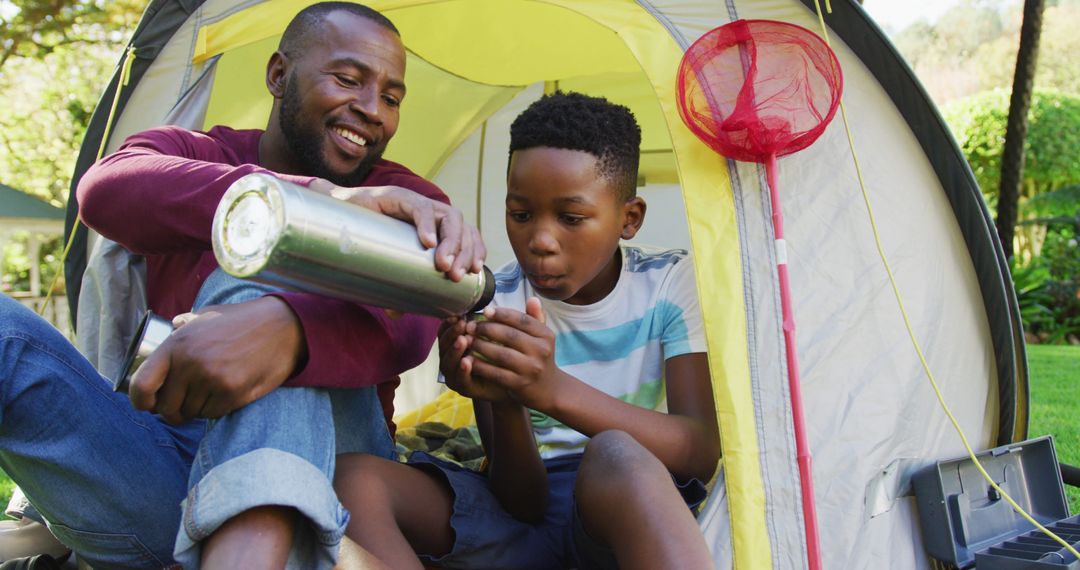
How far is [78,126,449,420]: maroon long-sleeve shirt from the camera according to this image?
120 centimetres

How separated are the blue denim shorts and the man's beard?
0.56 meters

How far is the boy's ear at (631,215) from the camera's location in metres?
1.80

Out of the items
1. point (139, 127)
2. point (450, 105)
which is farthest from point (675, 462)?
point (450, 105)

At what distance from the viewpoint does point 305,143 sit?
1704 millimetres

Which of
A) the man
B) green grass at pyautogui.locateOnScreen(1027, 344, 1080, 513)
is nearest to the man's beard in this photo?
the man

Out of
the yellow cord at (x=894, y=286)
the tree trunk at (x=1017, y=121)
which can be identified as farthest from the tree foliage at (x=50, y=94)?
the yellow cord at (x=894, y=286)

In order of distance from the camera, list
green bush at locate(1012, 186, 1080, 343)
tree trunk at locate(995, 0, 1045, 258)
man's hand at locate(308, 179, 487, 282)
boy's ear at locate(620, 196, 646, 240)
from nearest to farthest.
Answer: man's hand at locate(308, 179, 487, 282) → boy's ear at locate(620, 196, 646, 240) → tree trunk at locate(995, 0, 1045, 258) → green bush at locate(1012, 186, 1080, 343)

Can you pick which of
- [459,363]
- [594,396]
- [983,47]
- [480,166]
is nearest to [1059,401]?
[480,166]

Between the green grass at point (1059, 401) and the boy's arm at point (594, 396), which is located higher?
the boy's arm at point (594, 396)

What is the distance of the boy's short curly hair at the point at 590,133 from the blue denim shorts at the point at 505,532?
60cm

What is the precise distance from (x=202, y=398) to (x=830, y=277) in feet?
3.76

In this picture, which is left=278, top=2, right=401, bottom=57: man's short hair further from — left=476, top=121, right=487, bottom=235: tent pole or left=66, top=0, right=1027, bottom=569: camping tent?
left=476, top=121, right=487, bottom=235: tent pole

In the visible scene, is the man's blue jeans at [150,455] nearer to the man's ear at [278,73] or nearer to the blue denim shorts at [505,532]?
the blue denim shorts at [505,532]

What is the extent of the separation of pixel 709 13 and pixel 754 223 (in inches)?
18.0
